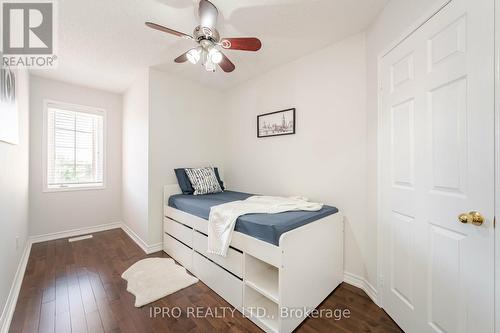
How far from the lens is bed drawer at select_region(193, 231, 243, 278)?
1.68 m

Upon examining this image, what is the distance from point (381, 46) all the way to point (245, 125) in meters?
2.01

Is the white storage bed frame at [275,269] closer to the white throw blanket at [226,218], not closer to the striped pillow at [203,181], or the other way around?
the white throw blanket at [226,218]

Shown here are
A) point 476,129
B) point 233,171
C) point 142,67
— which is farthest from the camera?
point 233,171

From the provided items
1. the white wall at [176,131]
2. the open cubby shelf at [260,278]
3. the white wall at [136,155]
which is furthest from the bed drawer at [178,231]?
the open cubby shelf at [260,278]

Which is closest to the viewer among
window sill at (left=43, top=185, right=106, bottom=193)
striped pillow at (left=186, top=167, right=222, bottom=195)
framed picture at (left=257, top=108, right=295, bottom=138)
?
framed picture at (left=257, top=108, right=295, bottom=138)

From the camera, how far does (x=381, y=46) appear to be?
1.75 meters

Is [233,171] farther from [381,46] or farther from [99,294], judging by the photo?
[381,46]

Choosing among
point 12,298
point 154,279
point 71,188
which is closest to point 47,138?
point 71,188

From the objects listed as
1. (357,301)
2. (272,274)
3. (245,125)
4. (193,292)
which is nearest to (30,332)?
(193,292)

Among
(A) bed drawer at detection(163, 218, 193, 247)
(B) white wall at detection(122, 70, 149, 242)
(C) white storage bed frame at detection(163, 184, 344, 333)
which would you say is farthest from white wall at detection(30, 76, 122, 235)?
(C) white storage bed frame at detection(163, 184, 344, 333)

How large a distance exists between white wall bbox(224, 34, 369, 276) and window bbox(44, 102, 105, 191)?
9.35ft

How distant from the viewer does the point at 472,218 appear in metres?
1.02

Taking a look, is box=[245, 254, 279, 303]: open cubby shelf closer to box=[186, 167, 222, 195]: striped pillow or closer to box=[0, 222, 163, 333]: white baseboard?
box=[186, 167, 222, 195]: striped pillow

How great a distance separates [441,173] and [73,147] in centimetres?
479
